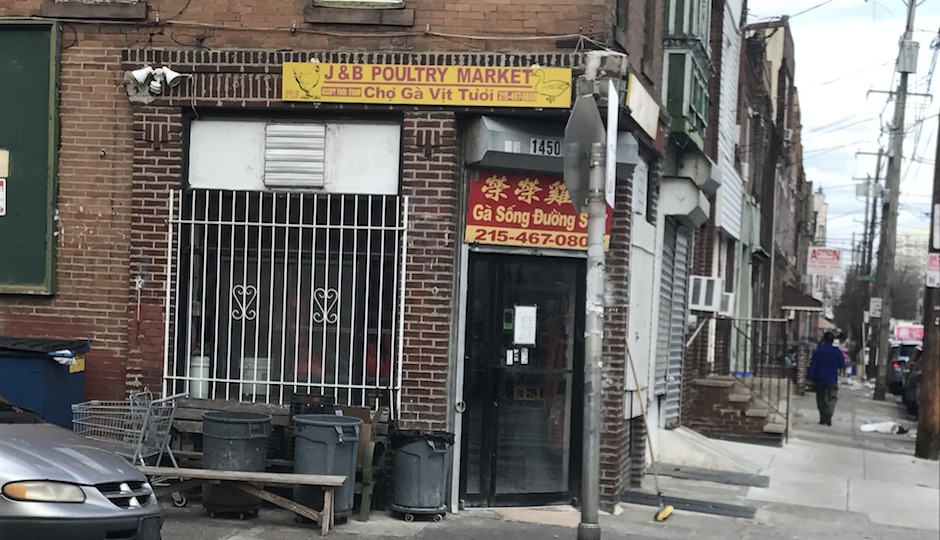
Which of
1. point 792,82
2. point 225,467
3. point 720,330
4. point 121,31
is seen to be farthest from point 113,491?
point 792,82

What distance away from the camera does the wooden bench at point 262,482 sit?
8.84m

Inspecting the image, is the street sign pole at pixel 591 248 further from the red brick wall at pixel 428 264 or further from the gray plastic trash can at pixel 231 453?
the gray plastic trash can at pixel 231 453

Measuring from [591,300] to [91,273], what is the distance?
192 inches

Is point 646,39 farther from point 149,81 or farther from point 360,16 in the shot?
point 149,81

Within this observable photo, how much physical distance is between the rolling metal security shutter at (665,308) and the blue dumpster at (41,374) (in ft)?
23.1

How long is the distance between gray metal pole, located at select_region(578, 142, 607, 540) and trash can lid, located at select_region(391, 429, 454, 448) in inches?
69.4

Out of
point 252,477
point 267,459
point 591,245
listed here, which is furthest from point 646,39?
point 252,477

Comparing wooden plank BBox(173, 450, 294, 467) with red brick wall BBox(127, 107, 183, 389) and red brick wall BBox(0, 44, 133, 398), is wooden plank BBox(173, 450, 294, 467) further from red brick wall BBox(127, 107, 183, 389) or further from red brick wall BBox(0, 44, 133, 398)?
red brick wall BBox(0, 44, 133, 398)

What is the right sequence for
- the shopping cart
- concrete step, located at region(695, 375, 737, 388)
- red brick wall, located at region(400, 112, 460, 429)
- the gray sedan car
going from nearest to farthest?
the gray sedan car
the shopping cart
red brick wall, located at region(400, 112, 460, 429)
concrete step, located at region(695, 375, 737, 388)

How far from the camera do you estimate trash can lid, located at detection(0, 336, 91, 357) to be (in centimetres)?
938

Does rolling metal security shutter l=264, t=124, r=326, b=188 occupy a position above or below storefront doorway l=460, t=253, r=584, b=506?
above

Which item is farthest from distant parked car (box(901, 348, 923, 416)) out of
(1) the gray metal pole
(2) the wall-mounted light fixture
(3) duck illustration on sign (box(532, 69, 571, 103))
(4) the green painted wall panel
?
(4) the green painted wall panel

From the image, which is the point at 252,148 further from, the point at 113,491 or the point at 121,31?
the point at 113,491

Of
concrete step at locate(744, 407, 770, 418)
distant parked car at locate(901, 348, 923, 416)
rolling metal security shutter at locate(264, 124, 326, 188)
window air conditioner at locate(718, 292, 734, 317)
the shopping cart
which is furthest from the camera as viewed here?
distant parked car at locate(901, 348, 923, 416)
